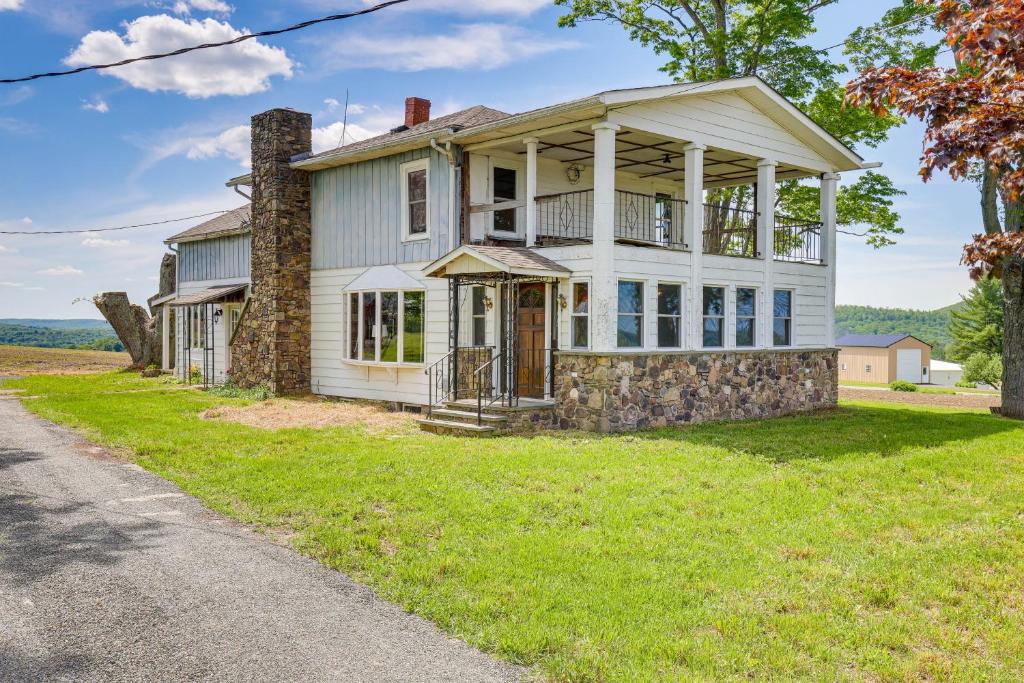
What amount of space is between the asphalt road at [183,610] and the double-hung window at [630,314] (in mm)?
7468

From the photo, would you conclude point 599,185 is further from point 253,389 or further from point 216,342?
point 216,342

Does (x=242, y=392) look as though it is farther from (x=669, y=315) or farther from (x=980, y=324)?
(x=980, y=324)

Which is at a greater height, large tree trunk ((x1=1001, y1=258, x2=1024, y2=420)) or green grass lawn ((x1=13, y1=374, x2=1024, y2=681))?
large tree trunk ((x1=1001, y1=258, x2=1024, y2=420))

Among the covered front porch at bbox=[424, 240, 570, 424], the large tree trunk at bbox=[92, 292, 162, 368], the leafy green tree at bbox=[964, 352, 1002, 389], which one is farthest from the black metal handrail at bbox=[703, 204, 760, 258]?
the leafy green tree at bbox=[964, 352, 1002, 389]

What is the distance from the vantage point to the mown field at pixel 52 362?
26.6 metres

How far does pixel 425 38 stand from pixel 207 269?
44.8 feet

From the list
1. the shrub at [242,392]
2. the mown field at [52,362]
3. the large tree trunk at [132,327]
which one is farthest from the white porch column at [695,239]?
the mown field at [52,362]

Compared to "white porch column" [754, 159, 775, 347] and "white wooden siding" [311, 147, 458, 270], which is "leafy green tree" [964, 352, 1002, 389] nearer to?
"white porch column" [754, 159, 775, 347]

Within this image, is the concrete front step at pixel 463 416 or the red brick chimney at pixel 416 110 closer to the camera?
the concrete front step at pixel 463 416

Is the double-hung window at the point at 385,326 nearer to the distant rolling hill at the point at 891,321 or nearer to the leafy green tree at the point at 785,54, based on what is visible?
the leafy green tree at the point at 785,54

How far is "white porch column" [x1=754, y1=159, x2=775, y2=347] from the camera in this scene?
1511cm

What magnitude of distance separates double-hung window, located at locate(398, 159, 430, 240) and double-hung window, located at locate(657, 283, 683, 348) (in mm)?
4876

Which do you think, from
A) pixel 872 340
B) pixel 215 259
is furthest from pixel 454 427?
pixel 872 340

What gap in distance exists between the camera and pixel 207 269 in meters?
22.9
